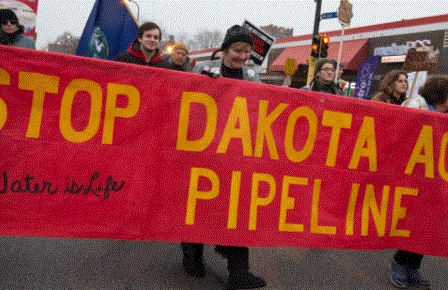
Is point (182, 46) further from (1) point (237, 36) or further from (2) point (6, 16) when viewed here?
(1) point (237, 36)

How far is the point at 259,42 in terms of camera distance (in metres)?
7.82

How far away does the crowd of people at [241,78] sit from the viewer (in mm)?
2912

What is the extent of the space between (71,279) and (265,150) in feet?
5.20

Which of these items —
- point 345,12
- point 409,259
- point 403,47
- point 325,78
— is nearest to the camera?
point 409,259

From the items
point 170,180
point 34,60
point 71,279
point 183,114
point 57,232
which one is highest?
point 34,60

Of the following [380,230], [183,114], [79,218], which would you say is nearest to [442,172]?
[380,230]

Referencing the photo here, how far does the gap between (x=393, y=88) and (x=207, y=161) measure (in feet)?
7.91


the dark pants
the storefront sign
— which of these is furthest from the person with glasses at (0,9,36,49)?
the storefront sign

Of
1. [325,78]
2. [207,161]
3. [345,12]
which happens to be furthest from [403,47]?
[207,161]

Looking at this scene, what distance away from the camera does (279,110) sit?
2.92 metres

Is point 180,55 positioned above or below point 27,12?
below

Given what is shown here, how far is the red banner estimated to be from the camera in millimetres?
2576

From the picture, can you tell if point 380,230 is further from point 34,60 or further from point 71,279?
point 34,60

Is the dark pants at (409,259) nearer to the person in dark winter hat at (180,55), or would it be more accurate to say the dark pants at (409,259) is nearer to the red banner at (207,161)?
the red banner at (207,161)
